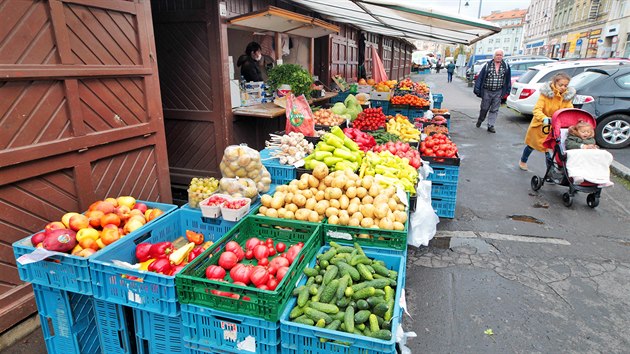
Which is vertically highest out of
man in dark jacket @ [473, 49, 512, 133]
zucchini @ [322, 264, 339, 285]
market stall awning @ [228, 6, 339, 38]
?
market stall awning @ [228, 6, 339, 38]

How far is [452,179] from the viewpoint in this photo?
5.30 m

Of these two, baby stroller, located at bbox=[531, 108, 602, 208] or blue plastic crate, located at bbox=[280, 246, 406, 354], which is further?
baby stroller, located at bbox=[531, 108, 602, 208]

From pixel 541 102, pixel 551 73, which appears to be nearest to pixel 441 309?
pixel 541 102

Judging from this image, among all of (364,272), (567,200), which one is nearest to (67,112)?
(364,272)

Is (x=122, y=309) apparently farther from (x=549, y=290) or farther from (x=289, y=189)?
(x=549, y=290)

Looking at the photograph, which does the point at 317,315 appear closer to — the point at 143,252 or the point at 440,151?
the point at 143,252

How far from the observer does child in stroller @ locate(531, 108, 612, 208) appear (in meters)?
5.54

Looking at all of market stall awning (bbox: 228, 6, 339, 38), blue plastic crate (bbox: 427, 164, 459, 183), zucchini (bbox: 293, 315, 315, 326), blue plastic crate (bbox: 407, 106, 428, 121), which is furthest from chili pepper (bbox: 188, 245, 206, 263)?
blue plastic crate (bbox: 407, 106, 428, 121)

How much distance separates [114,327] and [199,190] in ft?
4.58

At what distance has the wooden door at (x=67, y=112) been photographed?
292 cm

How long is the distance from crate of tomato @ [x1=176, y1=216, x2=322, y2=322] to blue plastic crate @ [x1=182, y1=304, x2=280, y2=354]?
0.16 ft

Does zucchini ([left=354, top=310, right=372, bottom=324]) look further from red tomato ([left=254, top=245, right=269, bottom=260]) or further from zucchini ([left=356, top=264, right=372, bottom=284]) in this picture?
red tomato ([left=254, top=245, right=269, bottom=260])

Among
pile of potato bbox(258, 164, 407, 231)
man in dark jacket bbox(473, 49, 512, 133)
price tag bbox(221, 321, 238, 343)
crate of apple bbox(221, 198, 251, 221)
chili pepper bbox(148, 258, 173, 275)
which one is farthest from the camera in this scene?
man in dark jacket bbox(473, 49, 512, 133)

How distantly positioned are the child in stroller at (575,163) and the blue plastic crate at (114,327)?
6099 millimetres
